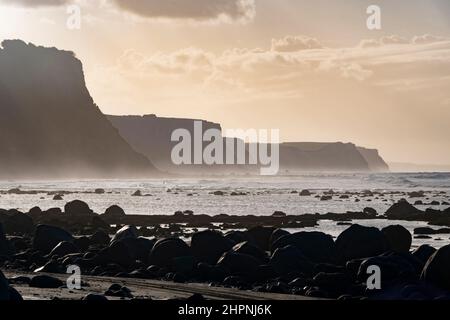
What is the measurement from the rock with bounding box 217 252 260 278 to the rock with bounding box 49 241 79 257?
774 cm

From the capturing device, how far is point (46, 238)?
36281 mm

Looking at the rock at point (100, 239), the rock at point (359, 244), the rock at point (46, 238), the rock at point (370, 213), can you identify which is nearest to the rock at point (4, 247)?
the rock at point (46, 238)

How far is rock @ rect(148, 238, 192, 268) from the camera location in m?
31.6

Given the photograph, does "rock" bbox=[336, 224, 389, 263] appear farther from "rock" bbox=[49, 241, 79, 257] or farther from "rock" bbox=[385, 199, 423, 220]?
"rock" bbox=[385, 199, 423, 220]

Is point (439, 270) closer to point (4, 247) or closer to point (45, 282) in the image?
point (45, 282)

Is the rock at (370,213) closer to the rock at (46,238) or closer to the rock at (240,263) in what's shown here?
the rock at (46,238)

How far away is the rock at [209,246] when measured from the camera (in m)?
32.2

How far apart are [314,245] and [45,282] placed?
11042 mm

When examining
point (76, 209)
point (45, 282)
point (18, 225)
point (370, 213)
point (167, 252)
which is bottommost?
point (370, 213)

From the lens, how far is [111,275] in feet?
97.3

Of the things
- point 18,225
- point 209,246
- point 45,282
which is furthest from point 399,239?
point 18,225

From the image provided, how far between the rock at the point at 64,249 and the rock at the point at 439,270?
50.7ft

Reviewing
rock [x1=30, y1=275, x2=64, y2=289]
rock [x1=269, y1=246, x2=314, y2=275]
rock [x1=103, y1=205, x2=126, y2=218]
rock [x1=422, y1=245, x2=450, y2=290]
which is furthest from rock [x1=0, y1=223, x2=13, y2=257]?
rock [x1=103, y1=205, x2=126, y2=218]

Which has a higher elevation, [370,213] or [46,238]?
[46,238]
